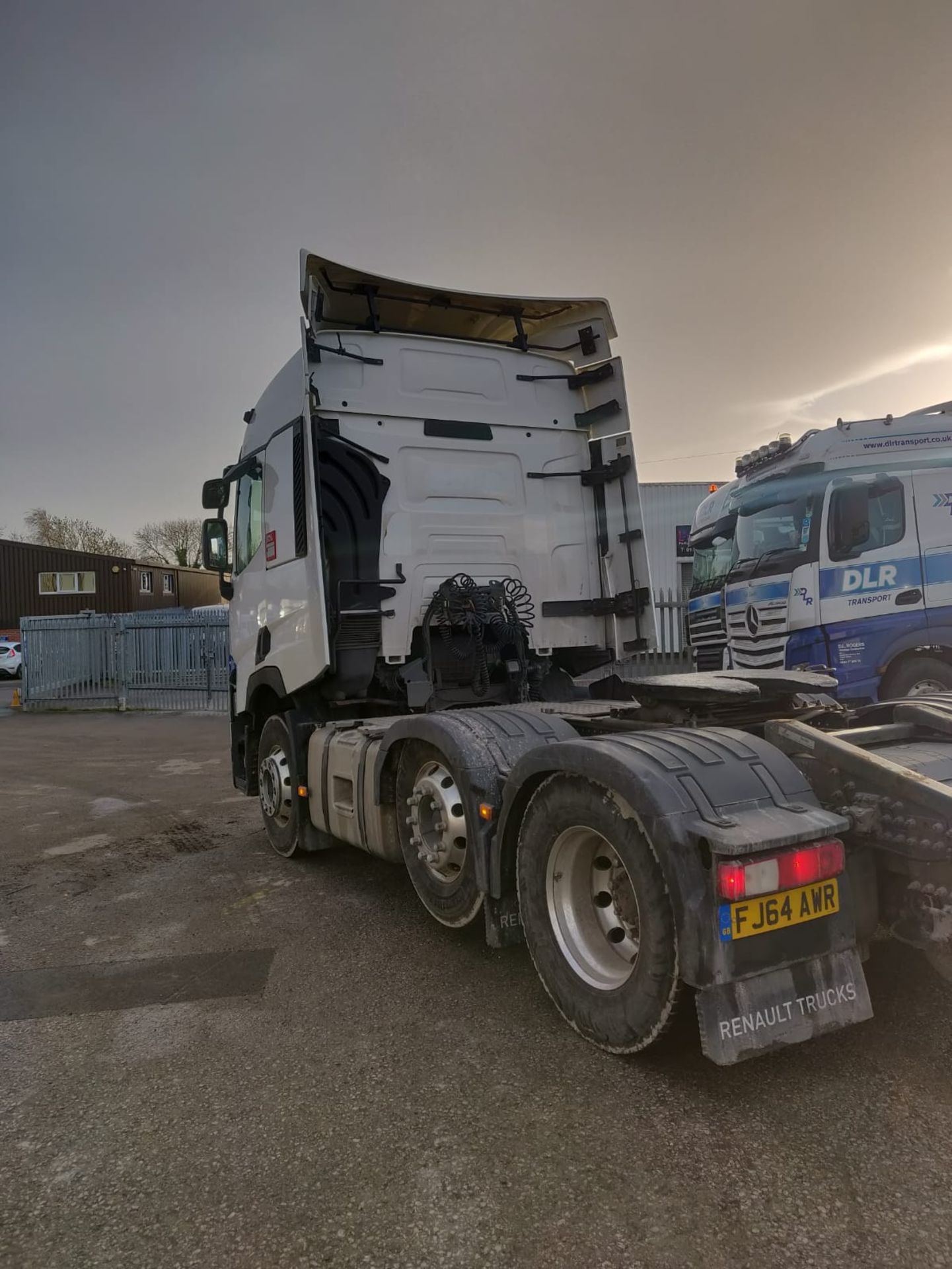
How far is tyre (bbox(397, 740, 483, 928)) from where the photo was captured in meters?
3.68

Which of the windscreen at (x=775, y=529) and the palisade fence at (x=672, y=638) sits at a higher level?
the windscreen at (x=775, y=529)

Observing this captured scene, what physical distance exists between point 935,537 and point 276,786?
19.8 ft

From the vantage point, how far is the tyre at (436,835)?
3680mm

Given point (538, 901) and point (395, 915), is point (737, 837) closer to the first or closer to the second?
point (538, 901)

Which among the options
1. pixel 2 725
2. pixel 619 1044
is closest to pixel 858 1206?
pixel 619 1044

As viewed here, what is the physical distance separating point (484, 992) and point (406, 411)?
147 inches

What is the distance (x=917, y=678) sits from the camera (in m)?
7.41

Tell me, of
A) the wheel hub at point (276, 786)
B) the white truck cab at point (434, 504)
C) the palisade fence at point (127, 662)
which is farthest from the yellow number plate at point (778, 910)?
the palisade fence at point (127, 662)

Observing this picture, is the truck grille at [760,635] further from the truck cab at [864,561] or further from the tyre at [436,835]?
the tyre at [436,835]

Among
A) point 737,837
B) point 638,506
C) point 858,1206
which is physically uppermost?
point 638,506

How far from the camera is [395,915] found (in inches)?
180

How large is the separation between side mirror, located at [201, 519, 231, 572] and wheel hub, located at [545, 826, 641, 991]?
4.56 metres

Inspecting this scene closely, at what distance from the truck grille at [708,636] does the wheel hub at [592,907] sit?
6.15m

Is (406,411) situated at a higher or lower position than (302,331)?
lower
